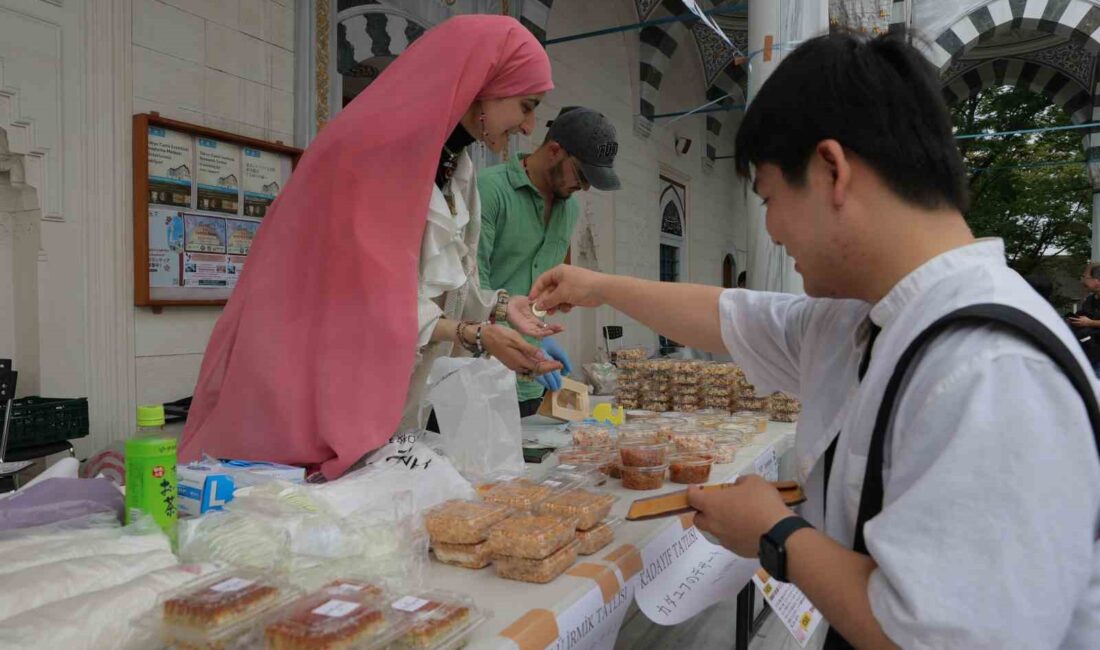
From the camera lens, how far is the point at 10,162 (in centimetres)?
298

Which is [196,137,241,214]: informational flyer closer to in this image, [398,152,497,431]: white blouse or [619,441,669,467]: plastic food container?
[398,152,497,431]: white blouse

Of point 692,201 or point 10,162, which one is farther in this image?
point 692,201

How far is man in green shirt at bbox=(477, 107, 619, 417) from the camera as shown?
9.12ft

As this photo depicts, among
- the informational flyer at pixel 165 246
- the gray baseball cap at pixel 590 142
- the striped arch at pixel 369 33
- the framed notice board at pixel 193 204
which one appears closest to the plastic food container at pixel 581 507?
the gray baseball cap at pixel 590 142

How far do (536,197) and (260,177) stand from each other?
1876 mm

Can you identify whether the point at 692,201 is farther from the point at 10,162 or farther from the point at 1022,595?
the point at 1022,595

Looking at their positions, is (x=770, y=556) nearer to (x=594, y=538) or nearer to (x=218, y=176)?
(x=594, y=538)

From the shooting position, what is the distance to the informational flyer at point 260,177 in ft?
12.9

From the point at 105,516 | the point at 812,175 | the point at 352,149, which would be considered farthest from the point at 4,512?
the point at 812,175

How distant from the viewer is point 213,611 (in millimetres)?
865

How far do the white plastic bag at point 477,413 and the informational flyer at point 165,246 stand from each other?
7.11ft

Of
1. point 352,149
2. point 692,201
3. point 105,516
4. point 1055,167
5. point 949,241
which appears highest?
point 1055,167

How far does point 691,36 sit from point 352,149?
10.2 metres

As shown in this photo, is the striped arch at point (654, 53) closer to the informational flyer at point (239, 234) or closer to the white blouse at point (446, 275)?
the informational flyer at point (239, 234)
